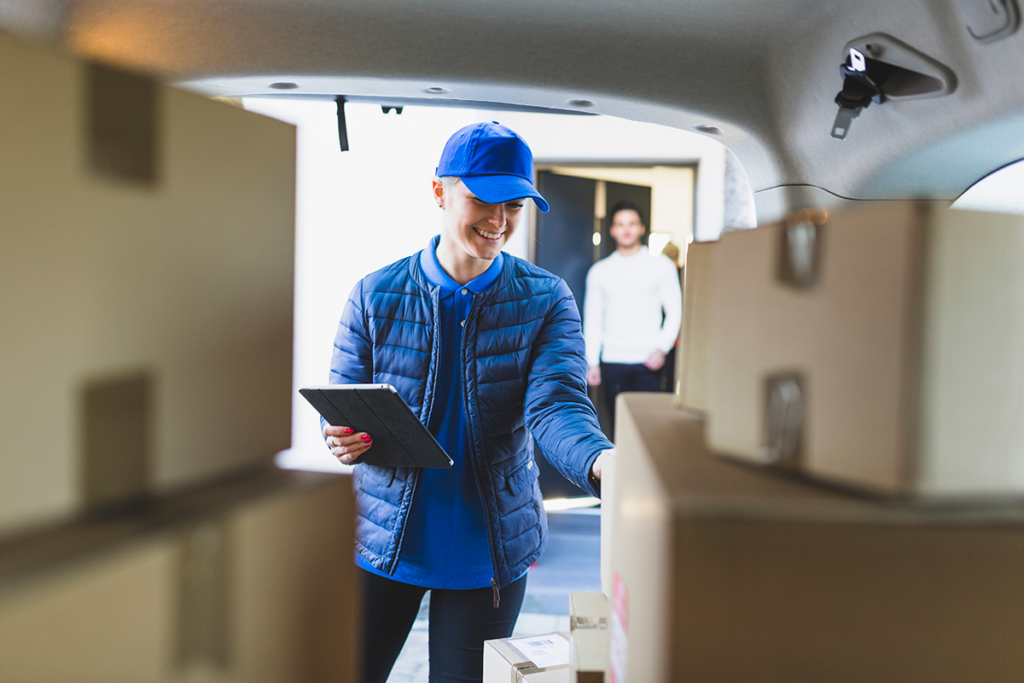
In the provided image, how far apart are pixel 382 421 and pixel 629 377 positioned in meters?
2.88

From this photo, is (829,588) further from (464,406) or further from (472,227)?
(472,227)

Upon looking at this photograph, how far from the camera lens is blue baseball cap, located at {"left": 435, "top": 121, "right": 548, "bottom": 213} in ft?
4.90

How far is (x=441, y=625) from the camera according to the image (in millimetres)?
1490

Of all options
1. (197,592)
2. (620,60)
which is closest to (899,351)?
(197,592)

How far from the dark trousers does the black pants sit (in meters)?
2.55

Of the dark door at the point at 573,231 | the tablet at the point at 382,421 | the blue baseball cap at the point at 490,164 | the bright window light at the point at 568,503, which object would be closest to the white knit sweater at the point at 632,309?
the dark door at the point at 573,231

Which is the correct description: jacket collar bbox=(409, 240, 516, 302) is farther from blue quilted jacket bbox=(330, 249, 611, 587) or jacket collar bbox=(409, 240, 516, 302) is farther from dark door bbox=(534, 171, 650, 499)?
dark door bbox=(534, 171, 650, 499)

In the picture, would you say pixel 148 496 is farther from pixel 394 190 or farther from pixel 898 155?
pixel 394 190

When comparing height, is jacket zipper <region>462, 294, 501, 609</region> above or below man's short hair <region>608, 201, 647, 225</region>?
below

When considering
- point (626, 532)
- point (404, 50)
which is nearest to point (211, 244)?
point (626, 532)

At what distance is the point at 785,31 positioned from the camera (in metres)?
1.20

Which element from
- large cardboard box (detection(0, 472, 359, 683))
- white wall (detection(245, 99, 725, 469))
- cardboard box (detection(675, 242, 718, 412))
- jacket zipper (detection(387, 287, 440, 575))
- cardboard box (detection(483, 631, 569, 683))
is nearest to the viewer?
large cardboard box (detection(0, 472, 359, 683))

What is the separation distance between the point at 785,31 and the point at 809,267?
810 mm

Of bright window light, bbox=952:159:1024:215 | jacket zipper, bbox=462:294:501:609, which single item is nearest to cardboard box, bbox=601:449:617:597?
jacket zipper, bbox=462:294:501:609
